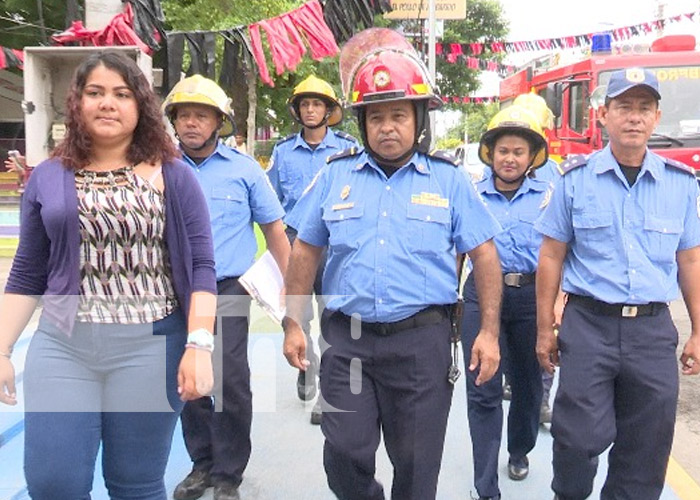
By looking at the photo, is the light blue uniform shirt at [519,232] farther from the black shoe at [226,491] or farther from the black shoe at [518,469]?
the black shoe at [226,491]

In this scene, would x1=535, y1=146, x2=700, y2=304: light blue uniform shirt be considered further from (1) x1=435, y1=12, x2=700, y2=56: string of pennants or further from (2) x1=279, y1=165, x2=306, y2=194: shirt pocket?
(1) x1=435, y1=12, x2=700, y2=56: string of pennants

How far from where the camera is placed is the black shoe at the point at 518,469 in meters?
4.12

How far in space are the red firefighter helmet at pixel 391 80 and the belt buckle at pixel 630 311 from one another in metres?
1.09

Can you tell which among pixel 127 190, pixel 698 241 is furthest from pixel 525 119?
pixel 127 190

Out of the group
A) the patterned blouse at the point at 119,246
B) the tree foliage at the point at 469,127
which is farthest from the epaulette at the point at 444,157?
the tree foliage at the point at 469,127

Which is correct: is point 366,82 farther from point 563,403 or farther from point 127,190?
point 563,403

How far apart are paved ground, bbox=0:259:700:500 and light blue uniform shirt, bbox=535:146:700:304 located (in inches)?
54.8

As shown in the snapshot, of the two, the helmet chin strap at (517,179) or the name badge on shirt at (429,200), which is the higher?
the helmet chin strap at (517,179)

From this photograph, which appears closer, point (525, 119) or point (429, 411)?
point (429, 411)

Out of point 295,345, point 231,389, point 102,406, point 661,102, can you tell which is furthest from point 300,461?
point 661,102

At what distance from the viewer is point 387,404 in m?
A: 2.92

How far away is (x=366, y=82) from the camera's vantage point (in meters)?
2.92

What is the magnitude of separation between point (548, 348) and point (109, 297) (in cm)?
181

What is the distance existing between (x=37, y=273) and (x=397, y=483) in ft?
4.91
